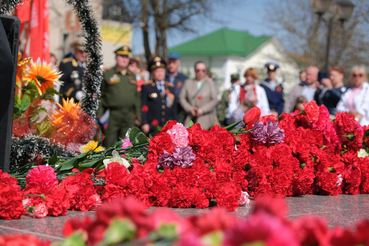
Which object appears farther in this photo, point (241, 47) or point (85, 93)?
point (241, 47)

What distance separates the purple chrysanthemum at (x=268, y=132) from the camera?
3.92m

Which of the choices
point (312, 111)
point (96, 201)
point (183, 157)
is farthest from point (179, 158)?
point (312, 111)

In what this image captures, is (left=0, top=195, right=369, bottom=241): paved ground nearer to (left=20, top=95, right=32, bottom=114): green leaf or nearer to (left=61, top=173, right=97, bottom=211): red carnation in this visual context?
(left=61, top=173, right=97, bottom=211): red carnation

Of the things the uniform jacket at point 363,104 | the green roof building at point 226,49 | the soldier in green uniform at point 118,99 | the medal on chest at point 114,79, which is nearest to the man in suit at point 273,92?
the uniform jacket at point 363,104


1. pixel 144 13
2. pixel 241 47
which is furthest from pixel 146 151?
pixel 241 47

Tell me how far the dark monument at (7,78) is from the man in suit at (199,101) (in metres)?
5.74

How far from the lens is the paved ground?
247 cm

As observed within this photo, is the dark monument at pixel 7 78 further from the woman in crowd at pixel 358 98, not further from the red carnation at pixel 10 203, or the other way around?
the woman in crowd at pixel 358 98

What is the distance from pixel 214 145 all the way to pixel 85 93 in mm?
1524

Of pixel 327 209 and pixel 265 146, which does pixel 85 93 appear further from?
pixel 327 209

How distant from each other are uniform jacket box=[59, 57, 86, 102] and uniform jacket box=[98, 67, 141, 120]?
0.43 m

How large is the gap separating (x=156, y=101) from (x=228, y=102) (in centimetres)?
256

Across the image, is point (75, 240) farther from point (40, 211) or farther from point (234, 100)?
point (234, 100)

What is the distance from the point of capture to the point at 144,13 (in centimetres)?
2327
